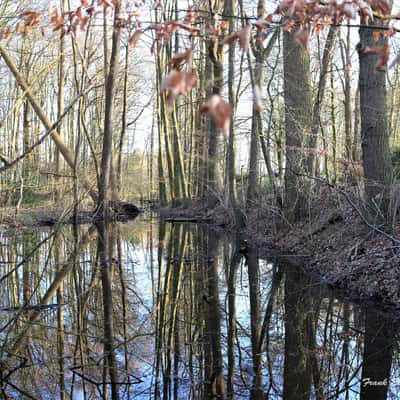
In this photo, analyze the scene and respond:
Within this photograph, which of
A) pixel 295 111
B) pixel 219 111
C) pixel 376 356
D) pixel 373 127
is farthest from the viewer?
pixel 295 111

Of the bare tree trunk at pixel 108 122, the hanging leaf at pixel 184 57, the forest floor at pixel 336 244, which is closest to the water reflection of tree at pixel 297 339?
the forest floor at pixel 336 244

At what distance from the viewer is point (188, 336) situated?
17.3ft

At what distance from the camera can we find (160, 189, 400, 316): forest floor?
6648 millimetres

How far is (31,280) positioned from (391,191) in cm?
622

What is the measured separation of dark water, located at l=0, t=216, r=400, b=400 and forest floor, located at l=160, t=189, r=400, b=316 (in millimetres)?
421

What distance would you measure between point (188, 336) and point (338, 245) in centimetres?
446

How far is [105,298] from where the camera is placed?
7.06 metres

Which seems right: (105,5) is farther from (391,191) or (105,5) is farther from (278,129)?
(278,129)

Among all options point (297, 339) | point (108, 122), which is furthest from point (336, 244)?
point (108, 122)

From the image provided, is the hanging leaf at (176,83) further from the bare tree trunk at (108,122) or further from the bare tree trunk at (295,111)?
the bare tree trunk at (108,122)

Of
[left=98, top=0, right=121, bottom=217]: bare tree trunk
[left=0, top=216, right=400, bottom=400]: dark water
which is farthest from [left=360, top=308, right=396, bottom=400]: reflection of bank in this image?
[left=98, top=0, right=121, bottom=217]: bare tree trunk

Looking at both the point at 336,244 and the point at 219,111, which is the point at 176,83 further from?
the point at 336,244

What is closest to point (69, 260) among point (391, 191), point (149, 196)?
point (391, 191)

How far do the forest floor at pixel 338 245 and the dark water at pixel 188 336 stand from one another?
16.6 inches
